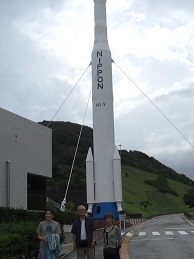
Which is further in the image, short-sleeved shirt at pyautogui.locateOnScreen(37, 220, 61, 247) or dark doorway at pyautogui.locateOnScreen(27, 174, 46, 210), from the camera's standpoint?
dark doorway at pyautogui.locateOnScreen(27, 174, 46, 210)

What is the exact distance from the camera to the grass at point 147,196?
102787 mm

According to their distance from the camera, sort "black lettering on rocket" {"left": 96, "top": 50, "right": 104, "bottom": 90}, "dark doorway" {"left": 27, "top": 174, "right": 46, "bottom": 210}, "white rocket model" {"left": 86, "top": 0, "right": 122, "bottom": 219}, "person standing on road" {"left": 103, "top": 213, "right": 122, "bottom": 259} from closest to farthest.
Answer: "person standing on road" {"left": 103, "top": 213, "right": 122, "bottom": 259} → "white rocket model" {"left": 86, "top": 0, "right": 122, "bottom": 219} → "black lettering on rocket" {"left": 96, "top": 50, "right": 104, "bottom": 90} → "dark doorway" {"left": 27, "top": 174, "right": 46, "bottom": 210}

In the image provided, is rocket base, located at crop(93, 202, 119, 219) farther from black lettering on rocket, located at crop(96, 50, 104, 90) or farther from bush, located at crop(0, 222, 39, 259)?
bush, located at crop(0, 222, 39, 259)

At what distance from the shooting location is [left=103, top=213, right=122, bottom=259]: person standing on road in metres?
8.17

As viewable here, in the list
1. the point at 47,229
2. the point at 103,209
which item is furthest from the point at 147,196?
the point at 47,229

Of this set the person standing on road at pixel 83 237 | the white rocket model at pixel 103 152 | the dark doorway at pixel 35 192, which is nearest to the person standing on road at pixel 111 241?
the person standing on road at pixel 83 237

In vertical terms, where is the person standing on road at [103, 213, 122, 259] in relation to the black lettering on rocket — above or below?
below

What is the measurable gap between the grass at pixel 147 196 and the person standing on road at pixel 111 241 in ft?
279

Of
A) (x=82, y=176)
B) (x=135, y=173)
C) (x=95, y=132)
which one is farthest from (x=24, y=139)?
(x=135, y=173)

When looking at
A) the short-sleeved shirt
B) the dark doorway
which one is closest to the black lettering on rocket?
the dark doorway

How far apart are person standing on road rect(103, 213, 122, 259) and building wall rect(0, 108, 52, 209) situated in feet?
55.3

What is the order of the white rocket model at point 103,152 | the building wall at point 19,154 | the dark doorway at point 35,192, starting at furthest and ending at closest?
the dark doorway at point 35,192 < the building wall at point 19,154 < the white rocket model at point 103,152

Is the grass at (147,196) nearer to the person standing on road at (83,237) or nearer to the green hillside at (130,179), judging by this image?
the green hillside at (130,179)

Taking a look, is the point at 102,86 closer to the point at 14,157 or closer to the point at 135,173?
the point at 14,157
